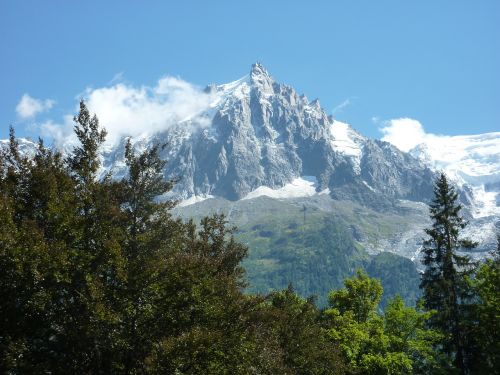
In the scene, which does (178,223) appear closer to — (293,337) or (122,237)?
(122,237)

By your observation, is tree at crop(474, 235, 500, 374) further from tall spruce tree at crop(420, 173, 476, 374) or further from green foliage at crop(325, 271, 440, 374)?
green foliage at crop(325, 271, 440, 374)

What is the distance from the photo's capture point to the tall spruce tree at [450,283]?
4406 cm

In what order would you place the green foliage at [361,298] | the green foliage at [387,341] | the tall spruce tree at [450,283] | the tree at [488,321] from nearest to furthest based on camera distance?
the green foliage at [387,341] < the tree at [488,321] < the green foliage at [361,298] < the tall spruce tree at [450,283]

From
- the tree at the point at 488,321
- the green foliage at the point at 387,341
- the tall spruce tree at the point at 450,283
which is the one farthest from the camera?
the tall spruce tree at the point at 450,283

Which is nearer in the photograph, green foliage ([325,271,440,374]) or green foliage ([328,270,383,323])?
green foliage ([325,271,440,374])

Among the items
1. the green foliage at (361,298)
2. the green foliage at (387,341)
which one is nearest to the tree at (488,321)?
the green foliage at (387,341)

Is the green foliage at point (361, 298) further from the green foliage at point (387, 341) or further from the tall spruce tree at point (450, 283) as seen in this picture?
the tall spruce tree at point (450, 283)

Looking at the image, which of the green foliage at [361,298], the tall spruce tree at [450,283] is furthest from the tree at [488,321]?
the green foliage at [361,298]

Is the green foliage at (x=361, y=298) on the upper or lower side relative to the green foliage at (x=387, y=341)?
upper

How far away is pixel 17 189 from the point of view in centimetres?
2289

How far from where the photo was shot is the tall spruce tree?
44.1 meters

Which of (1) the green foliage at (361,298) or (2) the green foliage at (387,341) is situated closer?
(2) the green foliage at (387,341)

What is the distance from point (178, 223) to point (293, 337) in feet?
36.6

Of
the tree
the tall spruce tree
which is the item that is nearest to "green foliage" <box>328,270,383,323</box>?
the tall spruce tree
